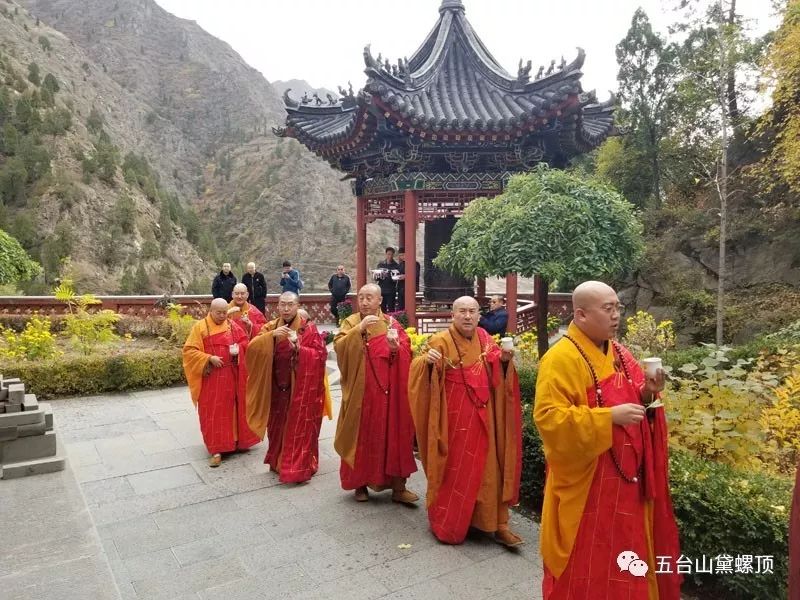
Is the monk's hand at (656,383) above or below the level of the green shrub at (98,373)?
above

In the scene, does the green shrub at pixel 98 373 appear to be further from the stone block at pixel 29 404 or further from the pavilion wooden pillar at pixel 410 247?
the pavilion wooden pillar at pixel 410 247

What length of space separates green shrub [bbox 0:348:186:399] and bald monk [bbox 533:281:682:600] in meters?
7.97

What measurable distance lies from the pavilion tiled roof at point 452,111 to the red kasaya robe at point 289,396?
511 centimetres

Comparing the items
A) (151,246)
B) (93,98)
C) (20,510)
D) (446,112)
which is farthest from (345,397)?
(93,98)

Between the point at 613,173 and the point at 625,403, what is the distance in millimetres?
15381

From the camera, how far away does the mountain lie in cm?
3281

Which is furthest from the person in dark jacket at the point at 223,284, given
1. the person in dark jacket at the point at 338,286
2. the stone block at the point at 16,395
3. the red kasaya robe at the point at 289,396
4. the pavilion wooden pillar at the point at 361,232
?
the stone block at the point at 16,395

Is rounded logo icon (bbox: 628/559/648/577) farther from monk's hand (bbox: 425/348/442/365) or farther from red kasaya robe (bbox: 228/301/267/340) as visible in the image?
red kasaya robe (bbox: 228/301/267/340)

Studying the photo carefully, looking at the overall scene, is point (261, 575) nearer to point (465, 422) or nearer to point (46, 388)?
point (465, 422)

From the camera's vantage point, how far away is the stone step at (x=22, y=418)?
4.95m

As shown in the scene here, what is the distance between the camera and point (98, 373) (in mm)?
8922

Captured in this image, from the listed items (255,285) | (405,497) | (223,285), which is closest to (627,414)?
(405,497)

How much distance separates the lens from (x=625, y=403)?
276 cm

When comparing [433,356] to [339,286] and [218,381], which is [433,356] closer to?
[218,381]
